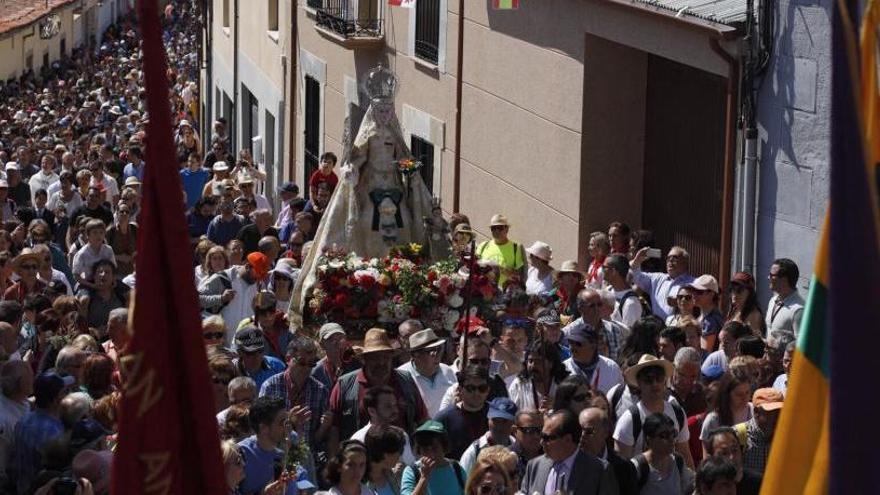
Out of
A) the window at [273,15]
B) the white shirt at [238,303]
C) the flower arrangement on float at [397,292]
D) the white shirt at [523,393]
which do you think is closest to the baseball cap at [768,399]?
the white shirt at [523,393]

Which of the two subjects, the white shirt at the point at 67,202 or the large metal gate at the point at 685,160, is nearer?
the large metal gate at the point at 685,160

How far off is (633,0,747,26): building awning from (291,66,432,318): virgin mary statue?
7.22ft

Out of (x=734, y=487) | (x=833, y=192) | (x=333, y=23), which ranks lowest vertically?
(x=333, y=23)

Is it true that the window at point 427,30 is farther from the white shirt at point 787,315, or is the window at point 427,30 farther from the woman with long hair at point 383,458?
the woman with long hair at point 383,458

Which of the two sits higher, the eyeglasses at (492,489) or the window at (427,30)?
the eyeglasses at (492,489)

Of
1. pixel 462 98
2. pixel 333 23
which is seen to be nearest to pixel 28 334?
pixel 462 98

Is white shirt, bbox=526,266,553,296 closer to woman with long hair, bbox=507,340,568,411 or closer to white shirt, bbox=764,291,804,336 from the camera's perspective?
white shirt, bbox=764,291,804,336

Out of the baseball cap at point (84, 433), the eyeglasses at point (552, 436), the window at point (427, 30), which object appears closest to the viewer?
the eyeglasses at point (552, 436)

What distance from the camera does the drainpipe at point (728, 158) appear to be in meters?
13.8

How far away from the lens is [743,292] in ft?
39.3

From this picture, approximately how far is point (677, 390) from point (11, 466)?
3379 mm

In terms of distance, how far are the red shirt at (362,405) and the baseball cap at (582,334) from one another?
0.93m

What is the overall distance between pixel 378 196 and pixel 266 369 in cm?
329

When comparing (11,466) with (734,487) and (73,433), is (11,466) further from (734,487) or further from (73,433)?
(734,487)
